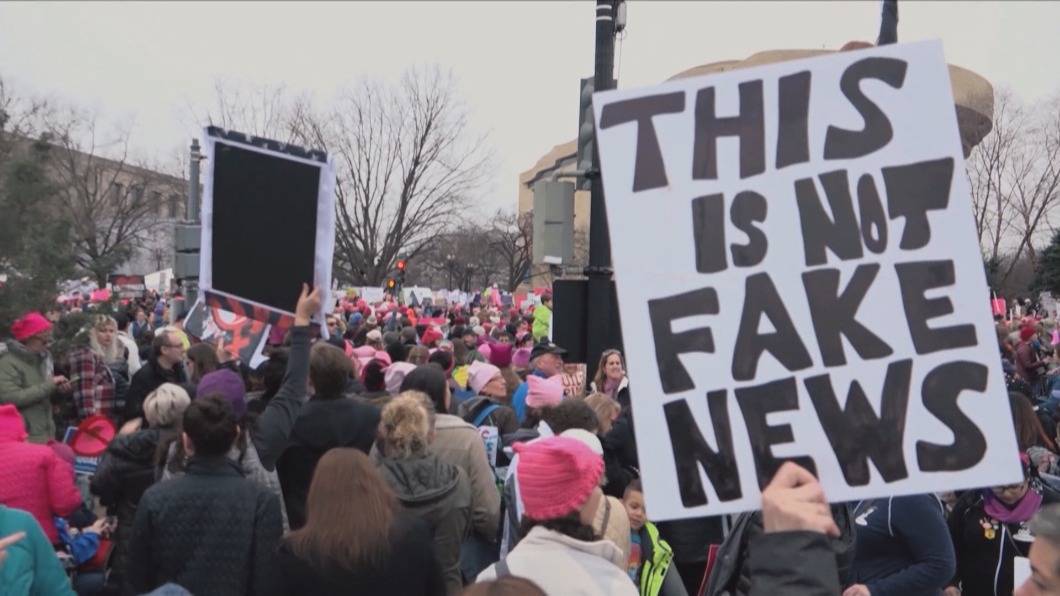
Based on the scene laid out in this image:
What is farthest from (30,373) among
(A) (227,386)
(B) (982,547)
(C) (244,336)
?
(B) (982,547)

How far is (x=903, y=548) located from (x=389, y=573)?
2145mm

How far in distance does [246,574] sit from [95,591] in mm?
2032

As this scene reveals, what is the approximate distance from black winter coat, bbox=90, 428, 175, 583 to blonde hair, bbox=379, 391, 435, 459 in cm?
121

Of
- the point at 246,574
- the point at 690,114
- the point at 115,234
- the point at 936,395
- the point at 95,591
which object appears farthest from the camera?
the point at 115,234

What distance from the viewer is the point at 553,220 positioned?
9023 mm

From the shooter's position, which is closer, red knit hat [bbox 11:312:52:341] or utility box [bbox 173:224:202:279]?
red knit hat [bbox 11:312:52:341]

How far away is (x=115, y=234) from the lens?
2203 inches

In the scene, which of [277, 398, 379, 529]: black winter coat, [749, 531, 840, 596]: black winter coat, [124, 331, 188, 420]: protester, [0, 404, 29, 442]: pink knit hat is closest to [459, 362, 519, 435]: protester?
[277, 398, 379, 529]: black winter coat

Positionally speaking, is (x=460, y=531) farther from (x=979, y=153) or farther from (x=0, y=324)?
(x=979, y=153)

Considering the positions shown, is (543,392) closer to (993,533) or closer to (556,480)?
(993,533)

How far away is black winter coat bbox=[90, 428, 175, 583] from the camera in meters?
5.26

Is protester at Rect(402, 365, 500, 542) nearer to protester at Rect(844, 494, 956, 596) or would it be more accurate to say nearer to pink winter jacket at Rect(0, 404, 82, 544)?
pink winter jacket at Rect(0, 404, 82, 544)

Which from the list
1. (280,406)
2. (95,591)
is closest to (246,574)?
(280,406)

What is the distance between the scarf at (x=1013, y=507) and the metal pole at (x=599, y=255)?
412 centimetres
